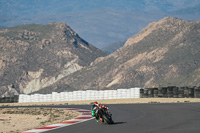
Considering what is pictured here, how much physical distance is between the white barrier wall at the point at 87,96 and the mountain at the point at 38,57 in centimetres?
8567

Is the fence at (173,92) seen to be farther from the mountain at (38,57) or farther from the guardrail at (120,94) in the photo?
the mountain at (38,57)

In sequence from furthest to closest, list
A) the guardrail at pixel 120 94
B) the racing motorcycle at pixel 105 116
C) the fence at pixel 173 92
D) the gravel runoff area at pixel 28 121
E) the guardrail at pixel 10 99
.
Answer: the guardrail at pixel 10 99 → the guardrail at pixel 120 94 → the fence at pixel 173 92 → the gravel runoff area at pixel 28 121 → the racing motorcycle at pixel 105 116

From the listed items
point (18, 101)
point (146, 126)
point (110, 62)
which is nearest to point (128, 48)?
point (110, 62)

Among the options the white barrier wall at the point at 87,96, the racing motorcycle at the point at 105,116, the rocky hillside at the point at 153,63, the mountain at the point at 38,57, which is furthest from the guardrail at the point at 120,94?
the mountain at the point at 38,57

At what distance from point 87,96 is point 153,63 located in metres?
69.4

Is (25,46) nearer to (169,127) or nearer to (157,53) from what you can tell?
(157,53)

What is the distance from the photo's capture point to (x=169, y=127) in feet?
55.1

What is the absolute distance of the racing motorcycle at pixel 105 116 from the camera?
1919cm

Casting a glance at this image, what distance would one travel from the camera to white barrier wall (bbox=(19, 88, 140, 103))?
5069 cm

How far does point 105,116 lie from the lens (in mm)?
19297

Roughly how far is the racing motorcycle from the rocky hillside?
79668 mm

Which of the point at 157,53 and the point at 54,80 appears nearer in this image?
the point at 157,53

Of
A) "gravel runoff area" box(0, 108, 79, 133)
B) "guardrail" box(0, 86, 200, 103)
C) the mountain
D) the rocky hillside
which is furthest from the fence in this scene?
the mountain

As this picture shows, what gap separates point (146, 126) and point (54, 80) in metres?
133
